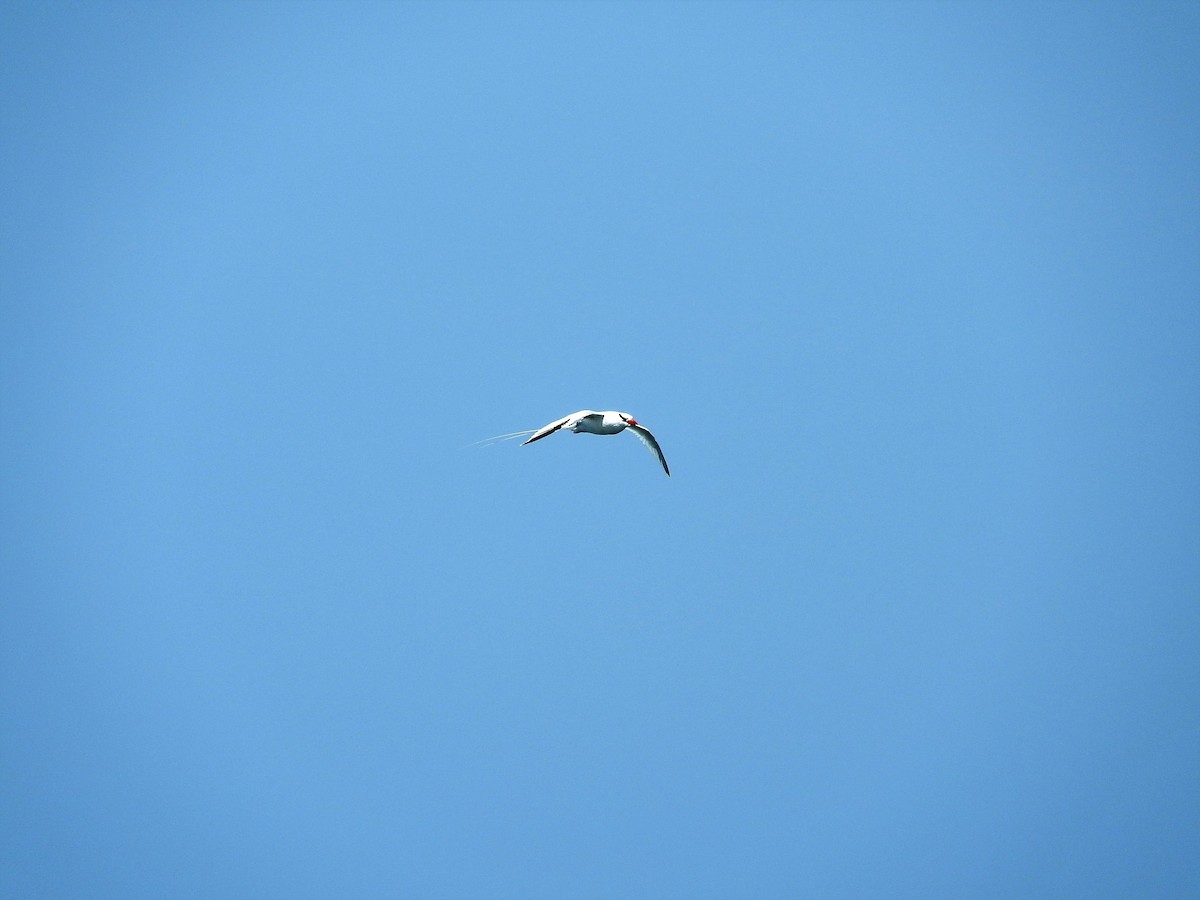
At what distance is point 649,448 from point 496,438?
888 cm

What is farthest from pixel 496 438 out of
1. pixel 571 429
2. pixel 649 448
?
pixel 649 448

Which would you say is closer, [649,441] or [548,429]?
[548,429]

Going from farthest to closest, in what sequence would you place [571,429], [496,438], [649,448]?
[649,448]
[571,429]
[496,438]

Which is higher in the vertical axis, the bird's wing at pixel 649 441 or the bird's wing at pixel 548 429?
the bird's wing at pixel 649 441

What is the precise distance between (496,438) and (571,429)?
4.37m

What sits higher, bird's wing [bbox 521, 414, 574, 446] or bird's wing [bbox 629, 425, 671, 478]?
bird's wing [bbox 629, 425, 671, 478]

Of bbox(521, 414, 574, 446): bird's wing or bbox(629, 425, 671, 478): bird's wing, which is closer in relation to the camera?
bbox(521, 414, 574, 446): bird's wing

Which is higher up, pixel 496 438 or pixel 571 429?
pixel 571 429

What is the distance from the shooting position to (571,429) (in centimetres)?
3619

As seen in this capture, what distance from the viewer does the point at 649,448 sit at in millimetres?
39688

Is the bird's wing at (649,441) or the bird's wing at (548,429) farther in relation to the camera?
the bird's wing at (649,441)

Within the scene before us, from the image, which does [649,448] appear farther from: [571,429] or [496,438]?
[496,438]

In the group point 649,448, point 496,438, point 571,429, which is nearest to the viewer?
point 496,438

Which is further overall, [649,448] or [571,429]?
[649,448]
